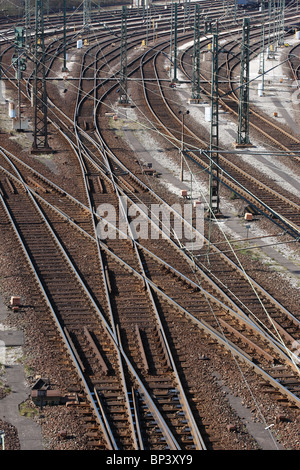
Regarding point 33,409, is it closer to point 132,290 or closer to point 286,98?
point 132,290

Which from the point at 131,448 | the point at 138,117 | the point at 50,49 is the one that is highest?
the point at 50,49

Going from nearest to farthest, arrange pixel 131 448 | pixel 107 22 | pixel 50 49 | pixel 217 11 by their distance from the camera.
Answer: pixel 131 448
pixel 50 49
pixel 107 22
pixel 217 11

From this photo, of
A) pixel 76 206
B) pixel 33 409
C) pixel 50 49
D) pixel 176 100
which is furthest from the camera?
pixel 50 49

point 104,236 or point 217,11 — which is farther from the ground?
point 217,11

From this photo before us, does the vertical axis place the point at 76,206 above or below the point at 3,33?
below

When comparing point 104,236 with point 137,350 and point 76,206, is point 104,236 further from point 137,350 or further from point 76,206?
point 137,350

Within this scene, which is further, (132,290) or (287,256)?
(287,256)

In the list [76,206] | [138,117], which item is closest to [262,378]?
[76,206]

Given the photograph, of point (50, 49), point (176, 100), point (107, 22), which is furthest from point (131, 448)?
point (107, 22)

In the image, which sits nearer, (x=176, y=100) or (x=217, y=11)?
(x=176, y=100)
